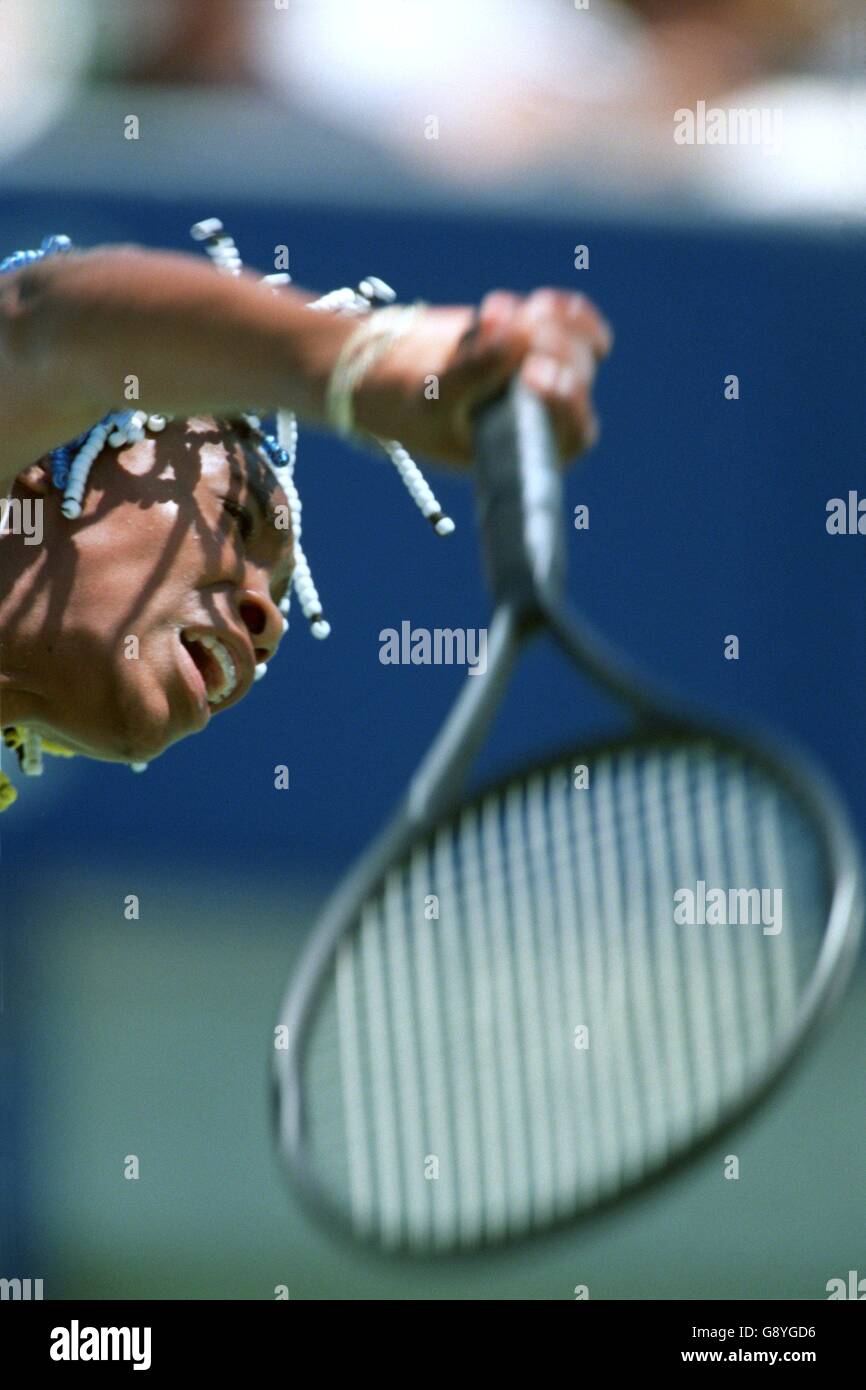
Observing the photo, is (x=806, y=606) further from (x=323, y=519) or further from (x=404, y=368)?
(x=404, y=368)

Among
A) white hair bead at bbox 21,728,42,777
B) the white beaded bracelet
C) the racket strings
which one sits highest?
the white beaded bracelet

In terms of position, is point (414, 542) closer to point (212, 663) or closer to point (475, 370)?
point (212, 663)

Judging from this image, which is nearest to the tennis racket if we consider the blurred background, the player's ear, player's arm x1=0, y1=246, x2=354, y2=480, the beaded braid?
player's arm x1=0, y1=246, x2=354, y2=480

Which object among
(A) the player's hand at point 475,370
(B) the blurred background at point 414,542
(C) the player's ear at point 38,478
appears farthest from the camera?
(B) the blurred background at point 414,542

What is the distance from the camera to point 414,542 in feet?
9.52

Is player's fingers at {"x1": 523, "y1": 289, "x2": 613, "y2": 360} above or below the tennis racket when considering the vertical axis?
above

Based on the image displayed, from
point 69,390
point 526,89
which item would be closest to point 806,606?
point 526,89

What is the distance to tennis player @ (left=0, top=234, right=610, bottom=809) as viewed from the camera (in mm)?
1073

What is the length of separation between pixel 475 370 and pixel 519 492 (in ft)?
0.17

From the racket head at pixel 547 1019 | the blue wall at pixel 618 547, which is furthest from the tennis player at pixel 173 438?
the blue wall at pixel 618 547

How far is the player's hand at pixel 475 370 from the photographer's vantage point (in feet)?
3.44

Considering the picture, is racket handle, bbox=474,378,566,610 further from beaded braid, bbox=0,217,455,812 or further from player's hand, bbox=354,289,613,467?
beaded braid, bbox=0,217,455,812

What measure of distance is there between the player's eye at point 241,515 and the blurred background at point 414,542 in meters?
1.28

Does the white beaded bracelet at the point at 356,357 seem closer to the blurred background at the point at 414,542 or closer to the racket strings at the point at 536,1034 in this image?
the racket strings at the point at 536,1034
